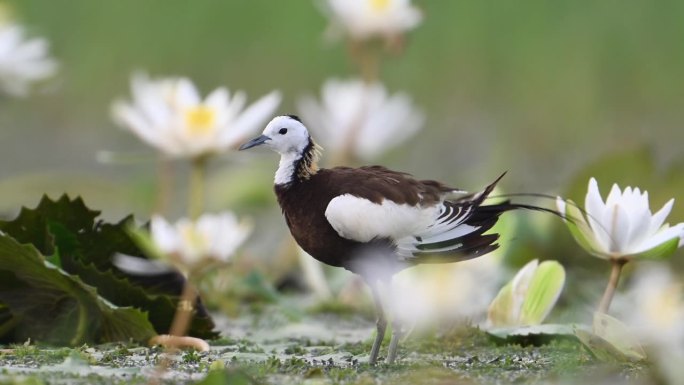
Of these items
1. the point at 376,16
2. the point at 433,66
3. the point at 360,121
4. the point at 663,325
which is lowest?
the point at 663,325

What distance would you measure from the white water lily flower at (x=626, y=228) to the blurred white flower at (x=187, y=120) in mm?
1106

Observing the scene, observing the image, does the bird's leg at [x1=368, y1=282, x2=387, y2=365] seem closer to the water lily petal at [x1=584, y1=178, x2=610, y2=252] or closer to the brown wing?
the brown wing

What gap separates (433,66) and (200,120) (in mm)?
6537

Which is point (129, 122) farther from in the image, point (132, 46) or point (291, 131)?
point (132, 46)

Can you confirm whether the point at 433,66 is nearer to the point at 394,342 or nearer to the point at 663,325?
the point at 394,342

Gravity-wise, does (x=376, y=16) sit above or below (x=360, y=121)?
above

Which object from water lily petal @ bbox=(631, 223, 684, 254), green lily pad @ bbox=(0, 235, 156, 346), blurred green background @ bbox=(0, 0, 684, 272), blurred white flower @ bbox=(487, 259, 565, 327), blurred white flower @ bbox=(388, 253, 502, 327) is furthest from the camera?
blurred green background @ bbox=(0, 0, 684, 272)

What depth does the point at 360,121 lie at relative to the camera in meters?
6.01

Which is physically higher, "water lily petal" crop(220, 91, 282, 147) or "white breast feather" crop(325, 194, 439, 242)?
"water lily petal" crop(220, 91, 282, 147)

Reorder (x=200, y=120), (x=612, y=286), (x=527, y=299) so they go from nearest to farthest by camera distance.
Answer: (x=612, y=286)
(x=527, y=299)
(x=200, y=120)

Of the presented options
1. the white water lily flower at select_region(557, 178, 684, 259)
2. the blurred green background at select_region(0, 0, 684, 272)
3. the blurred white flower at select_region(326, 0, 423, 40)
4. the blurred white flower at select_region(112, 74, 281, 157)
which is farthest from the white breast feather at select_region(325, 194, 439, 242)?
the blurred green background at select_region(0, 0, 684, 272)

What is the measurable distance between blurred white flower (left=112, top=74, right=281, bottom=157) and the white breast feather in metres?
0.76

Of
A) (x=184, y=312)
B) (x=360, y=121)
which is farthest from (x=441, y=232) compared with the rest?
(x=360, y=121)

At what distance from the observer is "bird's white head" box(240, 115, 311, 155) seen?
387cm
